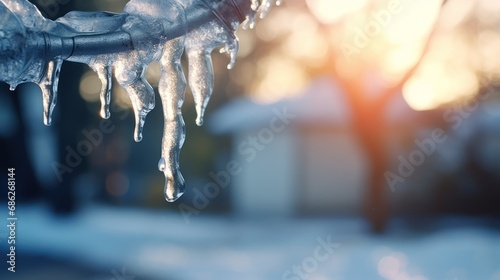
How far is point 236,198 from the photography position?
533 inches

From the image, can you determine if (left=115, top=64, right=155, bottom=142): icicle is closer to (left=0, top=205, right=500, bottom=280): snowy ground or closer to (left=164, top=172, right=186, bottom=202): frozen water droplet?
(left=164, top=172, right=186, bottom=202): frozen water droplet

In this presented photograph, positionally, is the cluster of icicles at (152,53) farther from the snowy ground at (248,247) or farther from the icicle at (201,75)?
the snowy ground at (248,247)

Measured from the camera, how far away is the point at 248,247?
9727 mm

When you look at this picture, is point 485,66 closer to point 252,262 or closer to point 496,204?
point 496,204

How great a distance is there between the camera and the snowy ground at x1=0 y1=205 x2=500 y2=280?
7.91m

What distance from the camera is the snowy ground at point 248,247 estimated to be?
Answer: 25.9 ft

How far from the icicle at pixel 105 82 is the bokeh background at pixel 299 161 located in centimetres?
593

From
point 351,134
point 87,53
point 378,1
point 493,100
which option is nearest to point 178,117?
point 87,53

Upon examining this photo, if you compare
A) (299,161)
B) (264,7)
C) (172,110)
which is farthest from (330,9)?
(172,110)

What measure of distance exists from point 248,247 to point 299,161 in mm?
3723

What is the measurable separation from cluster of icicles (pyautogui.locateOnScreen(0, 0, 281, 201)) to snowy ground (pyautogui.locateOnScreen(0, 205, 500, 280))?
19.5 ft

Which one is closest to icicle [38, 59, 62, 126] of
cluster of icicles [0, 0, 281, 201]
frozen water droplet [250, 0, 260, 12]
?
cluster of icicles [0, 0, 281, 201]

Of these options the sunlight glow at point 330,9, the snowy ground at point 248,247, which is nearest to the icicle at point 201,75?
the snowy ground at point 248,247

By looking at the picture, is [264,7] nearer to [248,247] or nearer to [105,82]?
[105,82]
